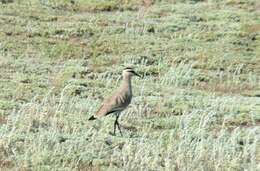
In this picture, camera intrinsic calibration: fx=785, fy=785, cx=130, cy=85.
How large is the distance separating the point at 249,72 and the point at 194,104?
27.1ft

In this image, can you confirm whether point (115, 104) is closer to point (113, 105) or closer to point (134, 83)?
point (113, 105)

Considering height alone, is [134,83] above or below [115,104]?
above

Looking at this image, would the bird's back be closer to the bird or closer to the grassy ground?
the bird

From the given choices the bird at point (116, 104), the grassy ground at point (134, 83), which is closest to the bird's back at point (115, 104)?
the bird at point (116, 104)

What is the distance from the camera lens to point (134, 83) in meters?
24.2

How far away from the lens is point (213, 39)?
3428cm

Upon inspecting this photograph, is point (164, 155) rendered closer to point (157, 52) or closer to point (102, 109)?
point (102, 109)

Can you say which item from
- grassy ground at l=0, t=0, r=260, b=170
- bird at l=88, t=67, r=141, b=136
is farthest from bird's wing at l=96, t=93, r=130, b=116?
grassy ground at l=0, t=0, r=260, b=170

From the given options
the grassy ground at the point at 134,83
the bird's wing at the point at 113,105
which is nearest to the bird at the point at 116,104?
the bird's wing at the point at 113,105

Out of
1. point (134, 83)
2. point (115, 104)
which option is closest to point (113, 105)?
point (115, 104)

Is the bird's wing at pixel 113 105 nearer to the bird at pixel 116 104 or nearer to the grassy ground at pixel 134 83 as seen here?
the bird at pixel 116 104

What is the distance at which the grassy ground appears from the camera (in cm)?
1308

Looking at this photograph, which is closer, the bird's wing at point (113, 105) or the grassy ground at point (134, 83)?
the grassy ground at point (134, 83)

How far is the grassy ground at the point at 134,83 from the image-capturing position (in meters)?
13.1
